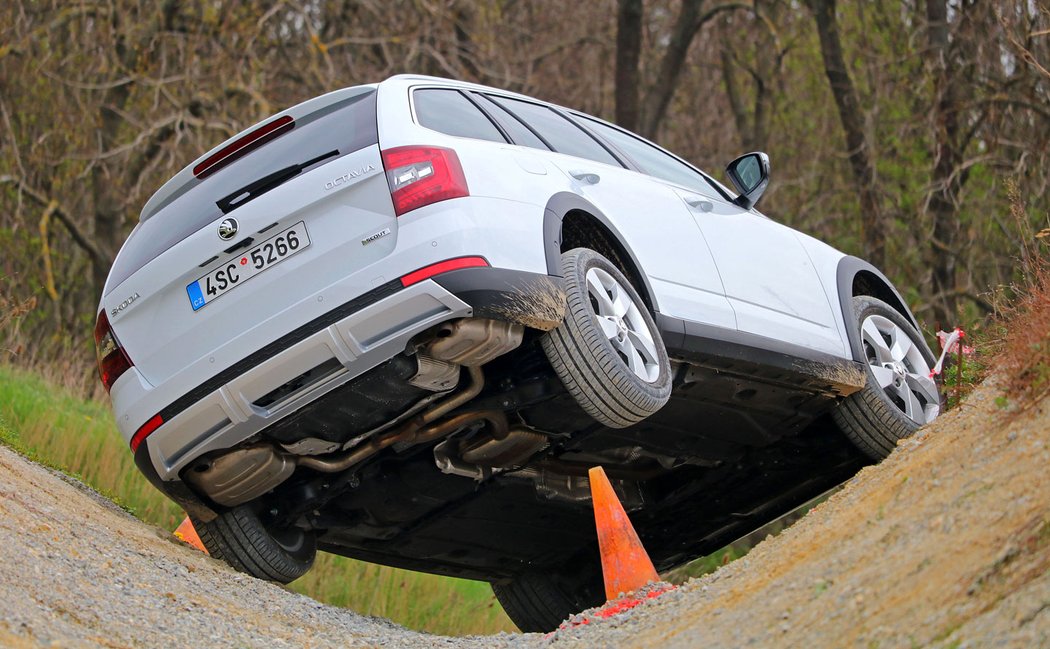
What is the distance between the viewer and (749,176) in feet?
25.4

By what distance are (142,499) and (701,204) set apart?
5.41 metres

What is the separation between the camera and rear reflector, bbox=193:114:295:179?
6.07 m

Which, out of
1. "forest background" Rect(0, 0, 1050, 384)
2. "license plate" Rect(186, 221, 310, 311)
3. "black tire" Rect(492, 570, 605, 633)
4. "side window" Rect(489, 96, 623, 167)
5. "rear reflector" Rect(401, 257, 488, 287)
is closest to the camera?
"rear reflector" Rect(401, 257, 488, 287)

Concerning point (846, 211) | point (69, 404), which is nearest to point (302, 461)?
point (69, 404)

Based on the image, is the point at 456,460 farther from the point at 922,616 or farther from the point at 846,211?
the point at 846,211

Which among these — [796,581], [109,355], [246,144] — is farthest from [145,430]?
[796,581]

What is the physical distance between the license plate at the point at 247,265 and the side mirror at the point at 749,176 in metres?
2.92

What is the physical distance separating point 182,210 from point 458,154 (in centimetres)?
132

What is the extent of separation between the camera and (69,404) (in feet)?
37.7

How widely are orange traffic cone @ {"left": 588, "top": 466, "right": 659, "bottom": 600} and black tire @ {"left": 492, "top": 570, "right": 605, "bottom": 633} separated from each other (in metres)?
1.97

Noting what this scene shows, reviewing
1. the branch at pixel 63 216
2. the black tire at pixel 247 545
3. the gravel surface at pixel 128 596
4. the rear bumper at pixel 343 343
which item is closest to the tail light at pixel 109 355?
the rear bumper at pixel 343 343

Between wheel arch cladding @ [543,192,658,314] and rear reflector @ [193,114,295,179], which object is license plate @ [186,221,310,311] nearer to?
rear reflector @ [193,114,295,179]

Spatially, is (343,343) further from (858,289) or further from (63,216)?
(63,216)

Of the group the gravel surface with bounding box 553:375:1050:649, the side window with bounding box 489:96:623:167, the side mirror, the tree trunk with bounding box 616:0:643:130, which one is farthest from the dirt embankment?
Result: the tree trunk with bounding box 616:0:643:130
